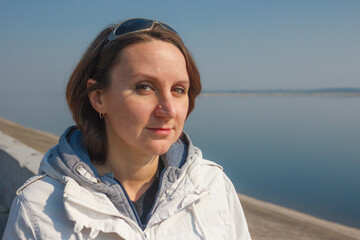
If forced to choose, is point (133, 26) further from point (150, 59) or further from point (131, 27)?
point (150, 59)

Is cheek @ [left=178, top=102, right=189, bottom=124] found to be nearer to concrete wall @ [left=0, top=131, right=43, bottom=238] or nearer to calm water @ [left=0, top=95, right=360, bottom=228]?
concrete wall @ [left=0, top=131, right=43, bottom=238]

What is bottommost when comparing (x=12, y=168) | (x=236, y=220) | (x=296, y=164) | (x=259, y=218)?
(x=296, y=164)

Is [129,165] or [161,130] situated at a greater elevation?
[161,130]

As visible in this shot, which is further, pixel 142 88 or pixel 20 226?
pixel 142 88

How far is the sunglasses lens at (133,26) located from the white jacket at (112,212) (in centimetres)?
70

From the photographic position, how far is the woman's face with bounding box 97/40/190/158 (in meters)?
1.65

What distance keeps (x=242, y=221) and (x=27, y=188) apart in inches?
44.1

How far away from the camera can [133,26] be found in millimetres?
1734

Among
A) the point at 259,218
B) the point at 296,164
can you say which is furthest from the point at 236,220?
the point at 296,164

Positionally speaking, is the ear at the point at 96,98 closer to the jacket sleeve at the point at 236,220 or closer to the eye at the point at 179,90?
the eye at the point at 179,90

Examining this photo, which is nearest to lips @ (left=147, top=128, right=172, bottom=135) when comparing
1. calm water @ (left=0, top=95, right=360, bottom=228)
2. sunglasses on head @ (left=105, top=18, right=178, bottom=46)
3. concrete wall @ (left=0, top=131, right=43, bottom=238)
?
sunglasses on head @ (left=105, top=18, right=178, bottom=46)

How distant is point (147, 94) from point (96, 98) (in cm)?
33

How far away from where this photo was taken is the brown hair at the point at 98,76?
67.2 inches

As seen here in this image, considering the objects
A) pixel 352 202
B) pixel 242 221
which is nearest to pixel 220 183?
pixel 242 221
